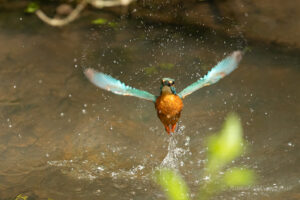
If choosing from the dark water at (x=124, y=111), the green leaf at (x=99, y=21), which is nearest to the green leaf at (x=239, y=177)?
the dark water at (x=124, y=111)

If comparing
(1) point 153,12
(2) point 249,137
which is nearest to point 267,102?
(2) point 249,137

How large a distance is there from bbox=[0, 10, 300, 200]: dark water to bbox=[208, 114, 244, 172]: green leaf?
0.24 feet

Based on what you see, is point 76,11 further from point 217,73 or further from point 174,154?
point 217,73

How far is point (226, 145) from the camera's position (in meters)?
3.17

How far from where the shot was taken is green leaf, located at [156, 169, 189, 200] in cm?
310

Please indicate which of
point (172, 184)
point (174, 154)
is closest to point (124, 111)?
point (174, 154)

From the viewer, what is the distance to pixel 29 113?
4207mm

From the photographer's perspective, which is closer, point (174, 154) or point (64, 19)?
point (174, 154)

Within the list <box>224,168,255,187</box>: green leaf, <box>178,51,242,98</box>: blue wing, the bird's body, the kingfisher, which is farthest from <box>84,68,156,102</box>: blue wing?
<box>224,168,255,187</box>: green leaf

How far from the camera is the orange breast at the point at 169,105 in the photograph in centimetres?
300

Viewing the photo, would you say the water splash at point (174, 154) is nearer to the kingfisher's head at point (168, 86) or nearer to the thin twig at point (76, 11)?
the kingfisher's head at point (168, 86)

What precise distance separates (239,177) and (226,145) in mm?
578

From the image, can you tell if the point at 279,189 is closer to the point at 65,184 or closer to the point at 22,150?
the point at 65,184

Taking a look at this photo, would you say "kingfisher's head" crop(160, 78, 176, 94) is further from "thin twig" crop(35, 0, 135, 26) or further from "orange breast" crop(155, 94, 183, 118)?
"thin twig" crop(35, 0, 135, 26)
